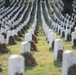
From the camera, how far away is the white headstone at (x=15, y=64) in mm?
7647

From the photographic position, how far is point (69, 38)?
1672 centimetres

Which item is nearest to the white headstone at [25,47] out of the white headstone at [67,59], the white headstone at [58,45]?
the white headstone at [58,45]

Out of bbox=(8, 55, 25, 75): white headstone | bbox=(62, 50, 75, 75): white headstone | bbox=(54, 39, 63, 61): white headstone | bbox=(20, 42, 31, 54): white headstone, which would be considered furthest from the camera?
bbox=(54, 39, 63, 61): white headstone

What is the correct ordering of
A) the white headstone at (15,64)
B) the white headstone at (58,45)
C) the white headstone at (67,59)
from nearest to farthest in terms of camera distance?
the white headstone at (15,64) → the white headstone at (67,59) → the white headstone at (58,45)

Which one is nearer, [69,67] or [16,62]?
[16,62]

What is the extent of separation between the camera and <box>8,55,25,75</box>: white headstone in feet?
25.1

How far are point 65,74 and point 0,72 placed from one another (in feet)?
7.05

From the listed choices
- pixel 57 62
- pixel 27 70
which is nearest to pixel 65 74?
pixel 27 70

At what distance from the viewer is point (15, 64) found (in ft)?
25.3

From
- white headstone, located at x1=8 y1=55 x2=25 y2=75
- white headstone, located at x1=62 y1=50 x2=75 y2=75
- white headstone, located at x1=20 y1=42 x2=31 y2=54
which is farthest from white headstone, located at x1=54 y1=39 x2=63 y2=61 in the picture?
white headstone, located at x1=8 y1=55 x2=25 y2=75

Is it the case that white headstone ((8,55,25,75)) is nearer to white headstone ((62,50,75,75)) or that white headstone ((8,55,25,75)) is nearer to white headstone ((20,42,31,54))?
white headstone ((62,50,75,75))

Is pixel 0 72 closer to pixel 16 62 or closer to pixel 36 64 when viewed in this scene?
pixel 36 64

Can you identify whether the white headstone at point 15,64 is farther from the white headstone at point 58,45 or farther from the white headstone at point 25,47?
the white headstone at point 58,45

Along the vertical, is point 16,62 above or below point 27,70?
above
